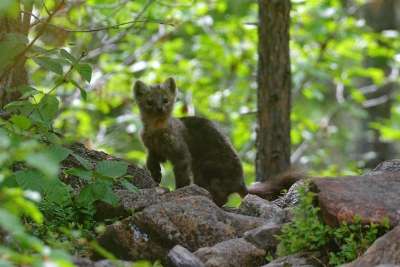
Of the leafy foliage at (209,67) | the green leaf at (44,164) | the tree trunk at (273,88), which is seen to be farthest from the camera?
the leafy foliage at (209,67)

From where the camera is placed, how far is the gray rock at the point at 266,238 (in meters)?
4.94

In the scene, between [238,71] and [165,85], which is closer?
[165,85]

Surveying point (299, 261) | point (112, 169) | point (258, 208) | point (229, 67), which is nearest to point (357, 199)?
point (299, 261)

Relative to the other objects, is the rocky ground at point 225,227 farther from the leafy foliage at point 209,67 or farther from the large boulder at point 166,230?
the leafy foliage at point 209,67

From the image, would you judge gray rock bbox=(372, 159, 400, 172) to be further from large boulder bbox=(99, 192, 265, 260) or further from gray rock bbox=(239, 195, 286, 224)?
large boulder bbox=(99, 192, 265, 260)

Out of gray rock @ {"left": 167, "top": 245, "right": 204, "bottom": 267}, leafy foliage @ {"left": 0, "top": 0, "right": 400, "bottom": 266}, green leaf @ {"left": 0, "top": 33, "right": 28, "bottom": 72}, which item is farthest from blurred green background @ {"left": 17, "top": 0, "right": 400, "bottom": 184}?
gray rock @ {"left": 167, "top": 245, "right": 204, "bottom": 267}

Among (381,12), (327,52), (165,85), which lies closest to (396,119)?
(381,12)

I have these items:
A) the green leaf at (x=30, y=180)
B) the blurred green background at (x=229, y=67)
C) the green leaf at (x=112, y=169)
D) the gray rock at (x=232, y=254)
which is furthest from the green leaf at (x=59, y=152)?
the blurred green background at (x=229, y=67)

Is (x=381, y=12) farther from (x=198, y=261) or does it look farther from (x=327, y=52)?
(x=198, y=261)

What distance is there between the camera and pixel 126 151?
13539mm

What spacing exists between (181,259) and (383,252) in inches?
43.2

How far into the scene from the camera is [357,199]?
475 centimetres

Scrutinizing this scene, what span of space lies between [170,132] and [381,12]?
11263 millimetres

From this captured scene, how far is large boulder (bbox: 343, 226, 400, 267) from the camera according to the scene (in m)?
4.14
